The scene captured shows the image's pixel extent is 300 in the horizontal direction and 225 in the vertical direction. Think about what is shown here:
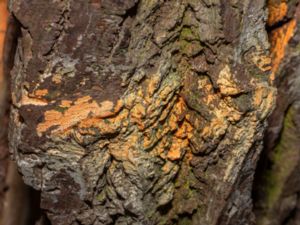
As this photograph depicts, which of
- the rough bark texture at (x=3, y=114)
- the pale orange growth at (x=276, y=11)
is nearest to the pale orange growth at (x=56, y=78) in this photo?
the rough bark texture at (x=3, y=114)

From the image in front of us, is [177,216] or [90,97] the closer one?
[90,97]

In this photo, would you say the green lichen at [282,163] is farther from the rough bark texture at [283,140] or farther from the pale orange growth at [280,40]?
the pale orange growth at [280,40]

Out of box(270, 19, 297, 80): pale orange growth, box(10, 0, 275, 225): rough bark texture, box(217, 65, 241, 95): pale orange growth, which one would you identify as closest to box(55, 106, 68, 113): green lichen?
box(10, 0, 275, 225): rough bark texture

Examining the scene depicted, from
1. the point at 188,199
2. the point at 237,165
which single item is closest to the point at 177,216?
the point at 188,199

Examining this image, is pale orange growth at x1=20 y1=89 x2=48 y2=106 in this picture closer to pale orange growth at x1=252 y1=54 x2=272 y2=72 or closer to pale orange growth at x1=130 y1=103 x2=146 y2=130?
pale orange growth at x1=130 y1=103 x2=146 y2=130

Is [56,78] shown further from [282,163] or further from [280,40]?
[282,163]

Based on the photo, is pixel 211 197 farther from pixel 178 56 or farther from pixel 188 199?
pixel 178 56
